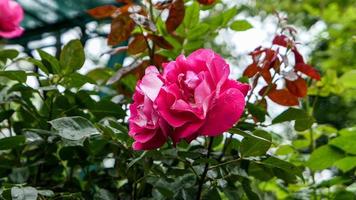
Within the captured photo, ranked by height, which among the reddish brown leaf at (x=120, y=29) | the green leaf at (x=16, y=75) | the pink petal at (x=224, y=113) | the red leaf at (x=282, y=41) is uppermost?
the reddish brown leaf at (x=120, y=29)

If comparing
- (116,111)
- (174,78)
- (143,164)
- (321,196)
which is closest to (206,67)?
(174,78)

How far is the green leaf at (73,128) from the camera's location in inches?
25.1

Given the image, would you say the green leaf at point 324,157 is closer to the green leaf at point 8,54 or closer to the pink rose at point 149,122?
the pink rose at point 149,122

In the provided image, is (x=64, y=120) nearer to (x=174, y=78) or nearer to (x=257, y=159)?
(x=174, y=78)

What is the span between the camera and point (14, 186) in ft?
2.15

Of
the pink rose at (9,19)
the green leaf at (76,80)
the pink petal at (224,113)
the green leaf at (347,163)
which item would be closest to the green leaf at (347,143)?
the green leaf at (347,163)

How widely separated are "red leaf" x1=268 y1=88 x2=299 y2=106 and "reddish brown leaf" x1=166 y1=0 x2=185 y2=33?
0.21m

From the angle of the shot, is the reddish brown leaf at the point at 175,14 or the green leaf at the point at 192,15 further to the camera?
the green leaf at the point at 192,15

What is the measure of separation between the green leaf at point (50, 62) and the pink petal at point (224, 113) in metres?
0.37

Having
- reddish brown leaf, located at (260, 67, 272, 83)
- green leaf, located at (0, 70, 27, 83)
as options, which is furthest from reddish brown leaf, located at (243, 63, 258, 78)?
green leaf, located at (0, 70, 27, 83)

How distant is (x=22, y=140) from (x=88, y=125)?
0.56 ft

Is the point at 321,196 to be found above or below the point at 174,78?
below

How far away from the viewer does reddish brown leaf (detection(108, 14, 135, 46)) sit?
0.89 m

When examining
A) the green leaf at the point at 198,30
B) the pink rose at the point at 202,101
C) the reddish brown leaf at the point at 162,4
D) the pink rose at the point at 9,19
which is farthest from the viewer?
the pink rose at the point at 9,19
